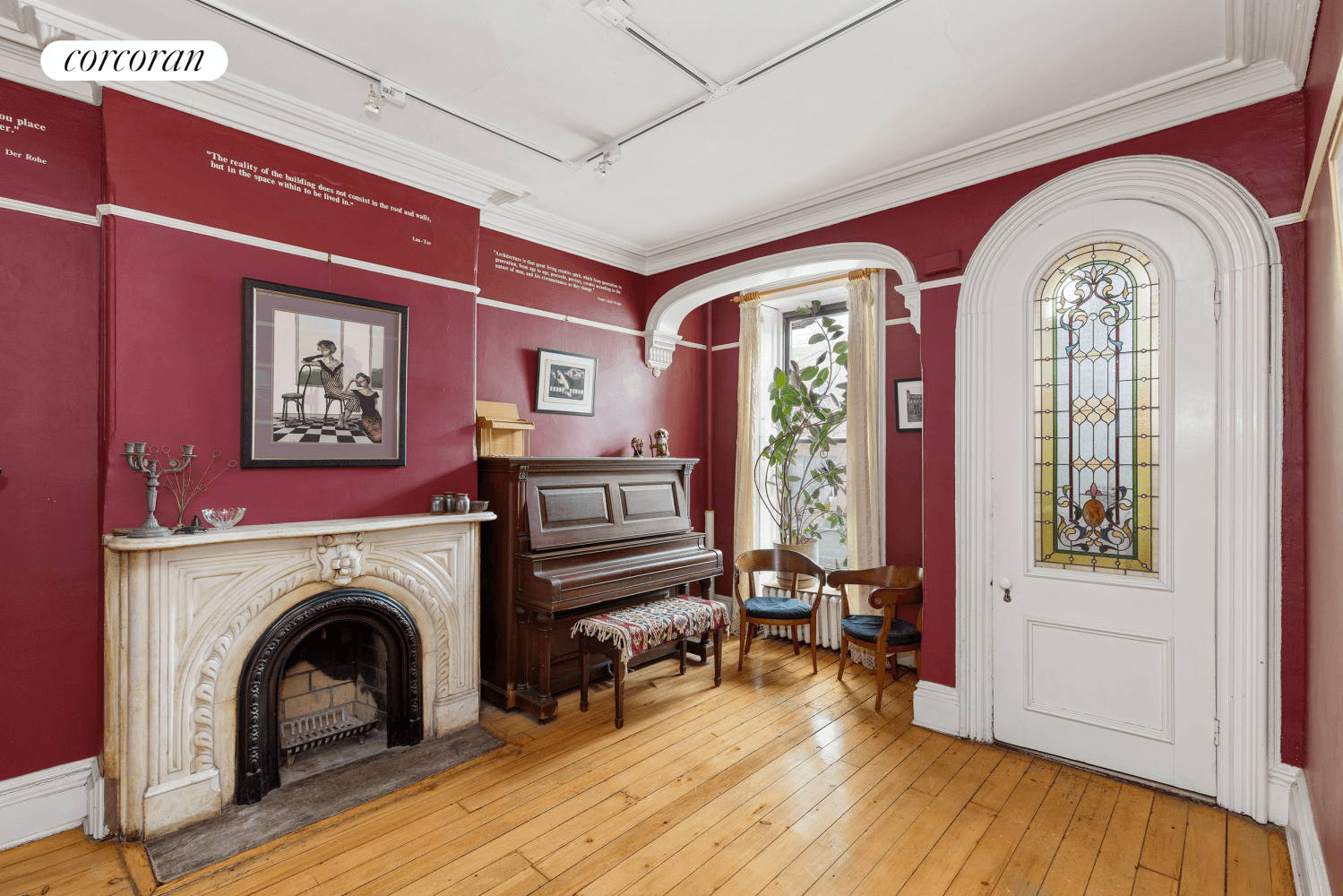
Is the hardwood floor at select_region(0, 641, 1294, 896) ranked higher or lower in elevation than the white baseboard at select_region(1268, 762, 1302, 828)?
lower

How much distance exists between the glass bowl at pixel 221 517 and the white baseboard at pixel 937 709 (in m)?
3.66

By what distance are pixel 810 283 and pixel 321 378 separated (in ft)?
12.1

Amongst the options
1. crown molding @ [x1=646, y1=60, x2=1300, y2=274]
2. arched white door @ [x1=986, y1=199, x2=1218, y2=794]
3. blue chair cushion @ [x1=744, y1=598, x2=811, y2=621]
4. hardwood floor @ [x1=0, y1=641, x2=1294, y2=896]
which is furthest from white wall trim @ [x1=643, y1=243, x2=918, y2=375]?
hardwood floor @ [x1=0, y1=641, x2=1294, y2=896]

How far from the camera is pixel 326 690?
11.0 ft

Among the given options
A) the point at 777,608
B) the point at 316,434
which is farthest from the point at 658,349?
the point at 316,434

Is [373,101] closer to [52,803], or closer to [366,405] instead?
[366,405]

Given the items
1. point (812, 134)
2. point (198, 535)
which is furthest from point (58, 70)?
point (812, 134)

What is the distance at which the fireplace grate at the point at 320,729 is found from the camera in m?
3.15

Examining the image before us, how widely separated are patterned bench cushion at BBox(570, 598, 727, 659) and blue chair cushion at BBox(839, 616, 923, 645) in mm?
848

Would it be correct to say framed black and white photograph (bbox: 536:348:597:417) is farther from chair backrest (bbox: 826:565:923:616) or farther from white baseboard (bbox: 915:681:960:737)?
white baseboard (bbox: 915:681:960:737)

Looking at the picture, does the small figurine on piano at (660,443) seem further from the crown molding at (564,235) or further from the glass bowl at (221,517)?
the glass bowl at (221,517)

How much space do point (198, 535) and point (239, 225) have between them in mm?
1453

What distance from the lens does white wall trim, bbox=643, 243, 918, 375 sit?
3.92 metres

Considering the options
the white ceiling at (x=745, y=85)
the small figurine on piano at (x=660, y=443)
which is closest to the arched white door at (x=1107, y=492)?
the white ceiling at (x=745, y=85)
